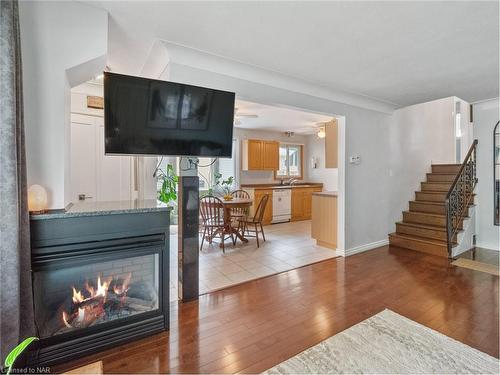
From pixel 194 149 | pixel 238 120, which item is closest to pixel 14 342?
pixel 194 149

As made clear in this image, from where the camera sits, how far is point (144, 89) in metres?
2.11

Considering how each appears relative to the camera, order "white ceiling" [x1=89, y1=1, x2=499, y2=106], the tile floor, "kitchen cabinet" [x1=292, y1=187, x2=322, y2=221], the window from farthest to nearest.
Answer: the window → "kitchen cabinet" [x1=292, y1=187, x2=322, y2=221] → the tile floor → "white ceiling" [x1=89, y1=1, x2=499, y2=106]

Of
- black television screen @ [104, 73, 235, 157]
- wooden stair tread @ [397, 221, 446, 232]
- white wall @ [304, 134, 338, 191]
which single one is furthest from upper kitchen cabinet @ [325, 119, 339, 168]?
white wall @ [304, 134, 338, 191]

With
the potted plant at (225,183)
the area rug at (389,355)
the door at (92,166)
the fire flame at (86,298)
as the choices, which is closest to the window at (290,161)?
the potted plant at (225,183)

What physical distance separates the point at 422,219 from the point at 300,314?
357cm

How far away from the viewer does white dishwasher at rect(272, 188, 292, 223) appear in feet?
22.4

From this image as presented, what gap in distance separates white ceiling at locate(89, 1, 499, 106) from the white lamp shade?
1.41m

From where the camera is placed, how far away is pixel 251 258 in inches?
158

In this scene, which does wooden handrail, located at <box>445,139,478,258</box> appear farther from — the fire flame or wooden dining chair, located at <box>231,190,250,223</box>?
the fire flame

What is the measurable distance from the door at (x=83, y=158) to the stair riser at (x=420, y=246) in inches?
193

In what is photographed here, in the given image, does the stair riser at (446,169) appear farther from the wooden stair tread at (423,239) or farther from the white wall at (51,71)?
the white wall at (51,71)

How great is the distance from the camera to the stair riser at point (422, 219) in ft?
14.7

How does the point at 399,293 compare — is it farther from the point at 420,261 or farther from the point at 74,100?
the point at 74,100

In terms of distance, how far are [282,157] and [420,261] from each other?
4713 mm
